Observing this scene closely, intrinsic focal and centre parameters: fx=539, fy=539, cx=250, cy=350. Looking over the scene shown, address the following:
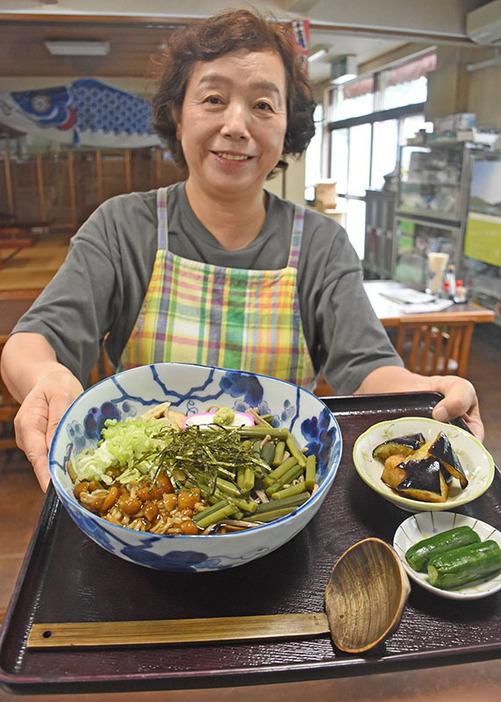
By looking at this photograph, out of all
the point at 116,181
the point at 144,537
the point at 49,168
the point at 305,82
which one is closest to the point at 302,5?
the point at 116,181

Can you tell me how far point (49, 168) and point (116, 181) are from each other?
0.42 meters

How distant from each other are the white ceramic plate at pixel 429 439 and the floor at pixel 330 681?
25 cm

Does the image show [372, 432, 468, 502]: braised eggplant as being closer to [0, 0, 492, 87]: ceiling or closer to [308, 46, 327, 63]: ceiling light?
[0, 0, 492, 87]: ceiling

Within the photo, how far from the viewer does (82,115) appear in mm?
3432

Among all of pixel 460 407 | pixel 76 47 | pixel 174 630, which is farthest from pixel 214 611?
pixel 76 47

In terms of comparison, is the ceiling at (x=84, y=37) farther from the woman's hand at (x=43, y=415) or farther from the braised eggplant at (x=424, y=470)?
the braised eggplant at (x=424, y=470)

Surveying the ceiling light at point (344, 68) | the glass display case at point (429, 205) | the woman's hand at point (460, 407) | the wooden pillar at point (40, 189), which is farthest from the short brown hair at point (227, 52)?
the ceiling light at point (344, 68)

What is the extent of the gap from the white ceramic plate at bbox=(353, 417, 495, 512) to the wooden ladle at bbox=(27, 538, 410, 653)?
191mm

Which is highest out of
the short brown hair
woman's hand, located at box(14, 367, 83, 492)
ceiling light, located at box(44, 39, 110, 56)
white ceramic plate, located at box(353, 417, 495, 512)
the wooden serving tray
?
ceiling light, located at box(44, 39, 110, 56)

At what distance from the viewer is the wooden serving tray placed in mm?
590

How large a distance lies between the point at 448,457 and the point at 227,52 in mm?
1054

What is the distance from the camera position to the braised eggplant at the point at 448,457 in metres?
0.89

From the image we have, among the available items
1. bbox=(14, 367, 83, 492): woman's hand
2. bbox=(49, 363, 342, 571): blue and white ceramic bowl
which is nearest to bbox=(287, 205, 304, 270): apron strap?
bbox=(49, 363, 342, 571): blue and white ceramic bowl

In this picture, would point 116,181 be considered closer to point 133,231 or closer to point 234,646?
point 133,231
